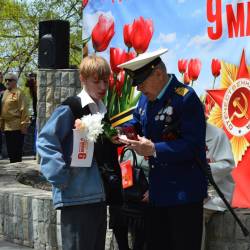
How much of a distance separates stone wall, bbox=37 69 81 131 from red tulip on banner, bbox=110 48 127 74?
2.36m

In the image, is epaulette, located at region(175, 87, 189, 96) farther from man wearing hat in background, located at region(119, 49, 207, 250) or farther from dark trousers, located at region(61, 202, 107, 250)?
dark trousers, located at region(61, 202, 107, 250)

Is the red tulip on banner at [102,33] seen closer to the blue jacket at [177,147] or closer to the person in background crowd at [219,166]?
the person in background crowd at [219,166]

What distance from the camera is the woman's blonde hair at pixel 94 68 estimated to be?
11.9 feet

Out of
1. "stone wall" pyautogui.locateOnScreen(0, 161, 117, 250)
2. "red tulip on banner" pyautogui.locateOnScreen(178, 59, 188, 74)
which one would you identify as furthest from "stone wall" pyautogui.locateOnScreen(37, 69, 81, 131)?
"red tulip on banner" pyautogui.locateOnScreen(178, 59, 188, 74)

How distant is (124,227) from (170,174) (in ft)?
4.24

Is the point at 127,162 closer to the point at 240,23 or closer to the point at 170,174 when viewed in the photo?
the point at 170,174

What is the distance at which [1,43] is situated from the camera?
26.9 meters

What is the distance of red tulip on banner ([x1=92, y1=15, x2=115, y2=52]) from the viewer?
23.1ft

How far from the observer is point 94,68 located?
3.63 meters

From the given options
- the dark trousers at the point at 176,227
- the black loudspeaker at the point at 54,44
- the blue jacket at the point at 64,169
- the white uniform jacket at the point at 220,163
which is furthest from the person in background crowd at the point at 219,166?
the black loudspeaker at the point at 54,44

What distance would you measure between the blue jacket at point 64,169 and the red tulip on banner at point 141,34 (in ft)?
9.41

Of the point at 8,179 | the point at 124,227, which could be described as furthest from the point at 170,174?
the point at 8,179

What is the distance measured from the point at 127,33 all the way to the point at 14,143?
14.7ft

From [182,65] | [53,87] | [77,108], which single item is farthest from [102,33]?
[77,108]
